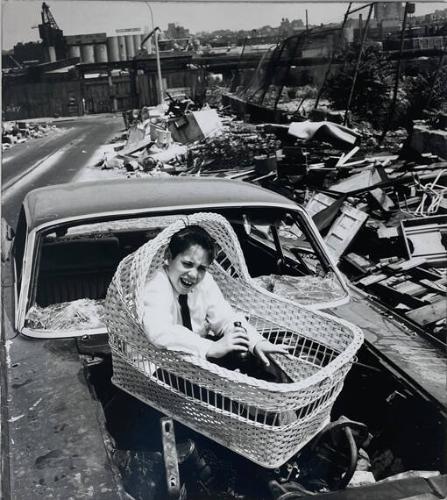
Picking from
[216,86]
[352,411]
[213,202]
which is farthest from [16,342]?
[216,86]

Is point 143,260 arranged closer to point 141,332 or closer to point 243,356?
point 141,332

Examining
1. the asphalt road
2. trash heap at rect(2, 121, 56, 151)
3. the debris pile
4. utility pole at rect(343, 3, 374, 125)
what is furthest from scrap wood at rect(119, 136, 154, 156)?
the debris pile

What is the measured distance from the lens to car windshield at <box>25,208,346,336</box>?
7.97 feet

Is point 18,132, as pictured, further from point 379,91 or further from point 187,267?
point 379,91

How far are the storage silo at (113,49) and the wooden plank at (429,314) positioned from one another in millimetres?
2018

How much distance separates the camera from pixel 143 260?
71.5 inches

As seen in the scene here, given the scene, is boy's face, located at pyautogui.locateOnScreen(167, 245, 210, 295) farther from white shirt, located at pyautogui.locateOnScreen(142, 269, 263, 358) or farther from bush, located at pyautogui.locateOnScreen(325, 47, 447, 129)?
bush, located at pyautogui.locateOnScreen(325, 47, 447, 129)

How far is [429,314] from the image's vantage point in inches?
109

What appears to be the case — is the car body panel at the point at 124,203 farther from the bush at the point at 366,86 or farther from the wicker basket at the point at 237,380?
the bush at the point at 366,86

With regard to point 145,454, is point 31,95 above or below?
above

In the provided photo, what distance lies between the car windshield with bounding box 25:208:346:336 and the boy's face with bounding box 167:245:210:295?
459 mm

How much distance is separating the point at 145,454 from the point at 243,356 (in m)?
0.47

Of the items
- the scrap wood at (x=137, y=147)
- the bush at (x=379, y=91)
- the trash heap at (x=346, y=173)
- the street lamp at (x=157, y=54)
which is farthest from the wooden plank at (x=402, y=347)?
the scrap wood at (x=137, y=147)

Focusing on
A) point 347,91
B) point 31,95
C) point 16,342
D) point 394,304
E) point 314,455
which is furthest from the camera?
point 347,91
